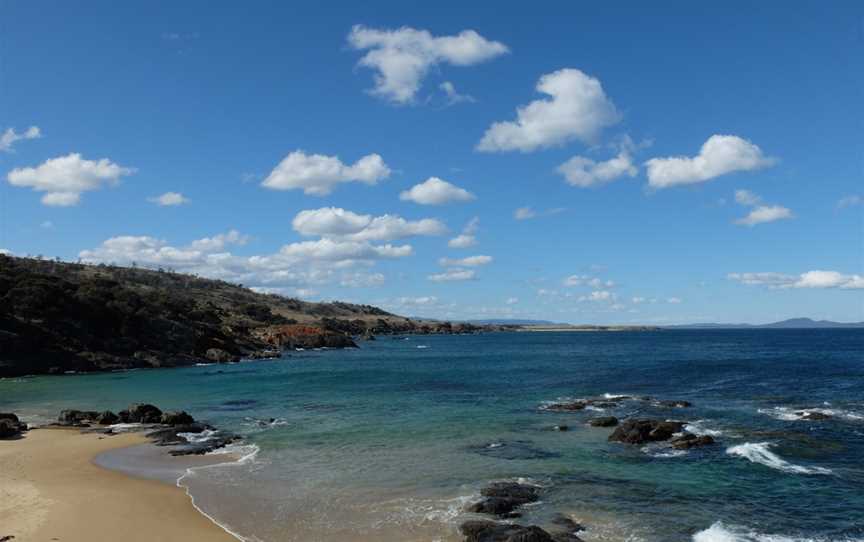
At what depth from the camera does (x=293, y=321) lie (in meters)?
181

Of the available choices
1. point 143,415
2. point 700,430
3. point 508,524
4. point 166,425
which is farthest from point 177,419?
point 700,430

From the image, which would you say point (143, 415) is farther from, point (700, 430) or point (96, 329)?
point (96, 329)

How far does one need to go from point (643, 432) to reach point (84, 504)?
29.6 m

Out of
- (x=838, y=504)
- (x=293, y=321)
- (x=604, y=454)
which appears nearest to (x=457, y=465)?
(x=604, y=454)

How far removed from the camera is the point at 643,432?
120 ft

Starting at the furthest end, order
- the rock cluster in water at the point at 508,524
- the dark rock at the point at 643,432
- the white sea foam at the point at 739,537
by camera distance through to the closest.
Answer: the dark rock at the point at 643,432 → the white sea foam at the point at 739,537 → the rock cluster in water at the point at 508,524

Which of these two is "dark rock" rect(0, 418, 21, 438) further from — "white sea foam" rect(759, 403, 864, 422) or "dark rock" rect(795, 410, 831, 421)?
"dark rock" rect(795, 410, 831, 421)

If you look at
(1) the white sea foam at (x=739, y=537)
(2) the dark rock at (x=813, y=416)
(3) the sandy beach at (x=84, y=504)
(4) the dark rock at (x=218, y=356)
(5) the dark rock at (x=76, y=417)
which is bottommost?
(1) the white sea foam at (x=739, y=537)

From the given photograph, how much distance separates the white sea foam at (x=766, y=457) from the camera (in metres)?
29.4

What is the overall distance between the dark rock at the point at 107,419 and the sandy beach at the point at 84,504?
10.2 m

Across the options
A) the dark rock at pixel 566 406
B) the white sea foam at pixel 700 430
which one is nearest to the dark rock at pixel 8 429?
the dark rock at pixel 566 406

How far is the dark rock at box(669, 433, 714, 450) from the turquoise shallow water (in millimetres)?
951

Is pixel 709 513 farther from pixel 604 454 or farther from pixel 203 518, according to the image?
pixel 203 518

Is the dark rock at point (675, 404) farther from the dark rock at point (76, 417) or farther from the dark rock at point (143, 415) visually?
the dark rock at point (76, 417)
